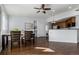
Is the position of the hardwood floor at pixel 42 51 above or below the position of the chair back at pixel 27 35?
below

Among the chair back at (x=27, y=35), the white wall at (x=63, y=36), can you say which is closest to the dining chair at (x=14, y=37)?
the chair back at (x=27, y=35)

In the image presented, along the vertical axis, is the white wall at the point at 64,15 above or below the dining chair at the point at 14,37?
above

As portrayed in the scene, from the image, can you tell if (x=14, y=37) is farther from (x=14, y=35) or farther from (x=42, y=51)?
(x=42, y=51)

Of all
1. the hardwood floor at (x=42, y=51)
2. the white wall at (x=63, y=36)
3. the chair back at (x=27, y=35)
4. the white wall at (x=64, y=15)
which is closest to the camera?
the hardwood floor at (x=42, y=51)

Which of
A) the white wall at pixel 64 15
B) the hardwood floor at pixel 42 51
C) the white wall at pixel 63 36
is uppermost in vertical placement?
the white wall at pixel 64 15

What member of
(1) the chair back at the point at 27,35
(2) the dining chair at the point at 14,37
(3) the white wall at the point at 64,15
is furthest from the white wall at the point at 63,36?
(2) the dining chair at the point at 14,37

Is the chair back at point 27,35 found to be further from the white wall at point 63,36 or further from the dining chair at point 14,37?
the white wall at point 63,36

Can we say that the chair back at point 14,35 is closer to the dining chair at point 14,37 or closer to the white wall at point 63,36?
the dining chair at point 14,37

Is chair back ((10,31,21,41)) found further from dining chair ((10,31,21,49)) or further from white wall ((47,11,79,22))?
white wall ((47,11,79,22))

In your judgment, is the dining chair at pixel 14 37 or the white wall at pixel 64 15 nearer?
the dining chair at pixel 14 37

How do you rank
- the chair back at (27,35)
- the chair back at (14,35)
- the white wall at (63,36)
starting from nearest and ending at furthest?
the chair back at (14,35) < the chair back at (27,35) < the white wall at (63,36)

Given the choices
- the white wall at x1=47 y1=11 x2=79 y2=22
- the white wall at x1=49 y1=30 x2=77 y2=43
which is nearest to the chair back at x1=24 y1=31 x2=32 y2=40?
the white wall at x1=49 y1=30 x2=77 y2=43
